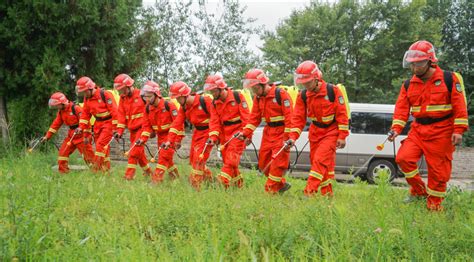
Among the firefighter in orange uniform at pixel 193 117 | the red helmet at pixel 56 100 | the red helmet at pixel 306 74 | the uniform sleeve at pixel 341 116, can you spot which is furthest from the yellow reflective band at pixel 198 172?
the red helmet at pixel 56 100

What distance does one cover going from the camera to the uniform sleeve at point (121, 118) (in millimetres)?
8812

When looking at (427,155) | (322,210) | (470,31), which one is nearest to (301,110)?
(427,155)

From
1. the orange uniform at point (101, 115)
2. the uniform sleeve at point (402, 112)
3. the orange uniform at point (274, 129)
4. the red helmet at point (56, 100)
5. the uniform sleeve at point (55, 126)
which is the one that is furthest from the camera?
the uniform sleeve at point (55, 126)

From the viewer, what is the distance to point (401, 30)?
23750 millimetres

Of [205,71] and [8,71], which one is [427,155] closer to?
[8,71]

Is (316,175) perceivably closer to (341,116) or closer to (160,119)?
(341,116)

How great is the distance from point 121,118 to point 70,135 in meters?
1.42

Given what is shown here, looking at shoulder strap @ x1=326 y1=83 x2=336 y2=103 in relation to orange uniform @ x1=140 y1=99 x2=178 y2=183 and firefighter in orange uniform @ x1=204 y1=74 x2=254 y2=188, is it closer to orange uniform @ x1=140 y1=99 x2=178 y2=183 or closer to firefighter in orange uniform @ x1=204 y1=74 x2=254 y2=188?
firefighter in orange uniform @ x1=204 y1=74 x2=254 y2=188

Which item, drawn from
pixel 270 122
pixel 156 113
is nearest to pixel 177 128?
pixel 156 113

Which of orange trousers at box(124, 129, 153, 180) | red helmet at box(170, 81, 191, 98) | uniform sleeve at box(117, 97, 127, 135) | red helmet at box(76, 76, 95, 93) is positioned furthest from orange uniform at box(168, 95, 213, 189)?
red helmet at box(76, 76, 95, 93)

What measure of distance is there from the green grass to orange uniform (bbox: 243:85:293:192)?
141cm

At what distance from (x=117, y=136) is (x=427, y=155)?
5989 millimetres

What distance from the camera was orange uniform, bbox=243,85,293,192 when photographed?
6367 mm

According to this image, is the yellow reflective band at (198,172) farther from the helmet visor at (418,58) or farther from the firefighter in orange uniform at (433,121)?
the helmet visor at (418,58)
